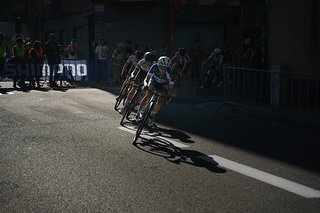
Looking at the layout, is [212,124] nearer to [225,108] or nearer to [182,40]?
[225,108]

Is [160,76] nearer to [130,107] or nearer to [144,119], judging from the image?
[144,119]

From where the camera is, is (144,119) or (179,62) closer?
(144,119)

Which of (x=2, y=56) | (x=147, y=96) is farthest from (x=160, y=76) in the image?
(x=2, y=56)

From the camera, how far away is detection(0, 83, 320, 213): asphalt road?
238 inches

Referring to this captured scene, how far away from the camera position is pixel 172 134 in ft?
35.3

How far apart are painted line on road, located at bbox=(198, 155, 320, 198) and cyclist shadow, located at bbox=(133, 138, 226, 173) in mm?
104

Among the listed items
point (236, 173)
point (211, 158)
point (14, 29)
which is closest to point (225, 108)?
point (211, 158)

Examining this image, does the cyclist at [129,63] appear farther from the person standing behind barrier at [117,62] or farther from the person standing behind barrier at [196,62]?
the person standing behind barrier at [117,62]

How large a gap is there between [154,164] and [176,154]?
84 centimetres

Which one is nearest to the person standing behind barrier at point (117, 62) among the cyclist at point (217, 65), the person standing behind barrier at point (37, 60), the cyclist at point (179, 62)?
the person standing behind barrier at point (37, 60)

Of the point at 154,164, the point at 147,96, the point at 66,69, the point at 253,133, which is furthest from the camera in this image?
the point at 66,69

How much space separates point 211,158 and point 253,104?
4.89 metres

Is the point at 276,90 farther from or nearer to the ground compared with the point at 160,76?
nearer to the ground

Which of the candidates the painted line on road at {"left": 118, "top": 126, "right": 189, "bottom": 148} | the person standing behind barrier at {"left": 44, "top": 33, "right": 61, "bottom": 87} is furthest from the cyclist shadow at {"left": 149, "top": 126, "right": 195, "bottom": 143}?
the person standing behind barrier at {"left": 44, "top": 33, "right": 61, "bottom": 87}
